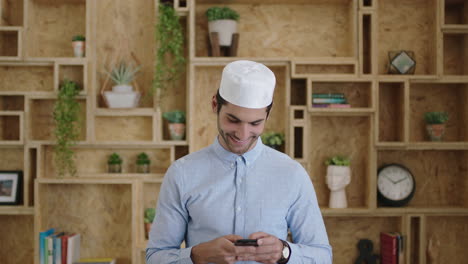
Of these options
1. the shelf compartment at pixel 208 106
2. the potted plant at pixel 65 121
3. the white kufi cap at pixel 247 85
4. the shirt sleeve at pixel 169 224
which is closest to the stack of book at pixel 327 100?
the shelf compartment at pixel 208 106

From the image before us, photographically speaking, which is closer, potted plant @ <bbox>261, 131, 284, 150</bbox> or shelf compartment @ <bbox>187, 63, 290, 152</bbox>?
potted plant @ <bbox>261, 131, 284, 150</bbox>

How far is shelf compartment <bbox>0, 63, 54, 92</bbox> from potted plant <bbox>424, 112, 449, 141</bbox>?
8.71 feet

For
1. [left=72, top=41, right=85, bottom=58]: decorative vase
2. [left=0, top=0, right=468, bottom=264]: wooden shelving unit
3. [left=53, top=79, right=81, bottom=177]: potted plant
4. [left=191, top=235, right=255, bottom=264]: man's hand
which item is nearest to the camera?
[left=191, top=235, right=255, bottom=264]: man's hand

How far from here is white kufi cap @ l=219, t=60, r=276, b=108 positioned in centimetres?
148

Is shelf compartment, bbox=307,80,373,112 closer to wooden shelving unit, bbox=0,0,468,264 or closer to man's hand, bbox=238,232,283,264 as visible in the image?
wooden shelving unit, bbox=0,0,468,264

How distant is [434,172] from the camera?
3.54 meters

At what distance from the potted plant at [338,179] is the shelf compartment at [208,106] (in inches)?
17.7

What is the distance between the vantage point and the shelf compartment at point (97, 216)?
352 cm

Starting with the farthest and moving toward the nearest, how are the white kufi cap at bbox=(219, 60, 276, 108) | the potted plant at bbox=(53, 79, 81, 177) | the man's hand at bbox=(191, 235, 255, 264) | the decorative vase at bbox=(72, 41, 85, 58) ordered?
the decorative vase at bbox=(72, 41, 85, 58)
the potted plant at bbox=(53, 79, 81, 177)
the white kufi cap at bbox=(219, 60, 276, 108)
the man's hand at bbox=(191, 235, 255, 264)

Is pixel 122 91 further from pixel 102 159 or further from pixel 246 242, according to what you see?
pixel 246 242

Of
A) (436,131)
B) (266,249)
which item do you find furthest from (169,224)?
(436,131)

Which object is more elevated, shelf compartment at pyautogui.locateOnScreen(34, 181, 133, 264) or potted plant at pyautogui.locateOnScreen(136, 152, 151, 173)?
potted plant at pyautogui.locateOnScreen(136, 152, 151, 173)

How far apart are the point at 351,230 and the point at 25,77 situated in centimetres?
256

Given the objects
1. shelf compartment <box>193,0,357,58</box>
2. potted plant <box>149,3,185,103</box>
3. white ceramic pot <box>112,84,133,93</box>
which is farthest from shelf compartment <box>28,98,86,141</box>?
shelf compartment <box>193,0,357,58</box>
